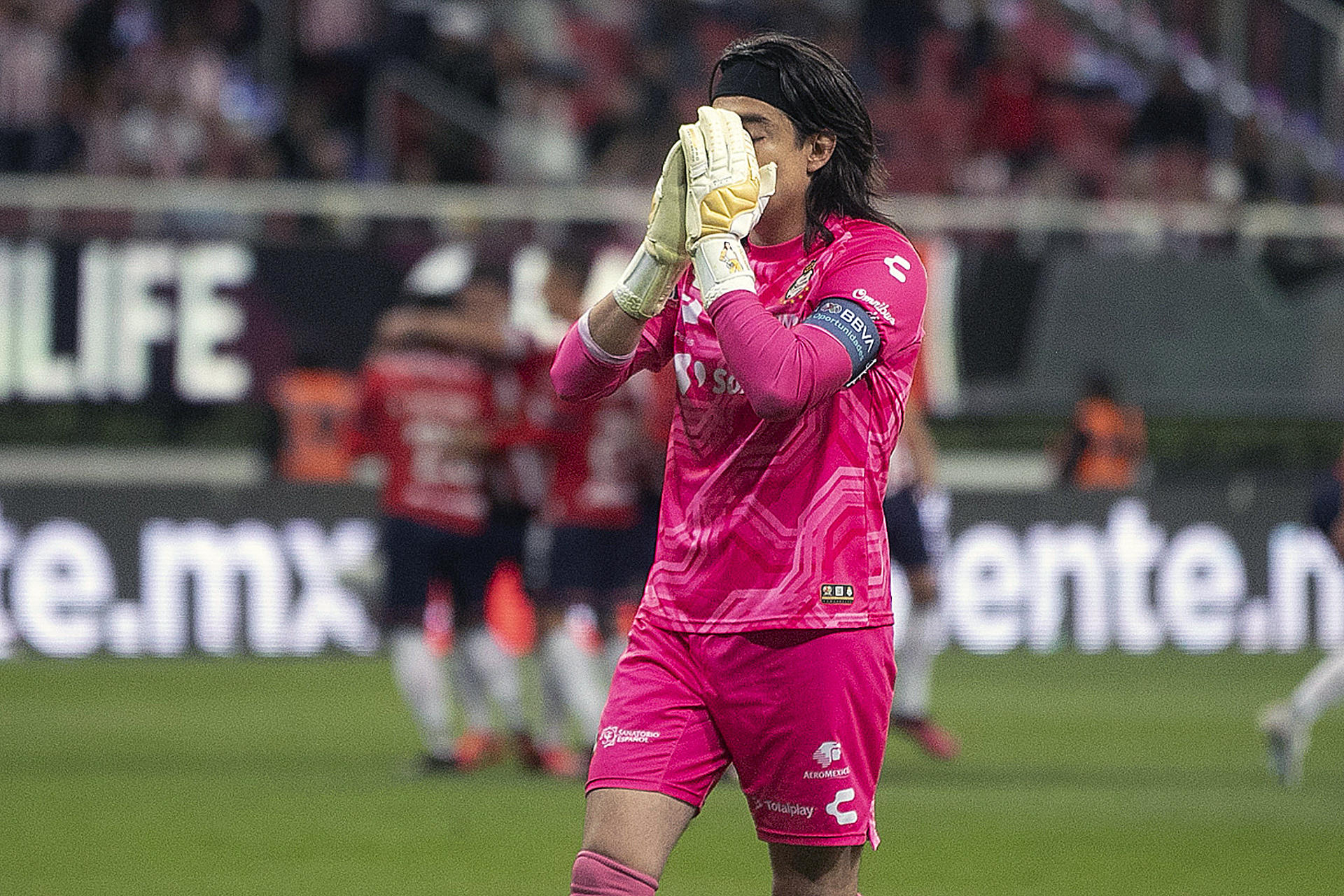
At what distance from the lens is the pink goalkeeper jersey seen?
4.16 m

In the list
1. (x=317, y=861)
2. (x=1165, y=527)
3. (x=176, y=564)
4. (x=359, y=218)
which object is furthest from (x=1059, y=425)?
(x=317, y=861)

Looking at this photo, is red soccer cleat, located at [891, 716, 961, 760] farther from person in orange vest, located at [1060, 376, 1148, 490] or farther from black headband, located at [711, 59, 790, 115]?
black headband, located at [711, 59, 790, 115]

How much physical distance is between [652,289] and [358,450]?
21.4 feet

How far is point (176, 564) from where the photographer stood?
574 inches

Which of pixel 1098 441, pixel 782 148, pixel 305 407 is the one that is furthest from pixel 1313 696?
pixel 305 407

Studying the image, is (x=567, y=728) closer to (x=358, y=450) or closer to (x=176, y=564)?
(x=358, y=450)

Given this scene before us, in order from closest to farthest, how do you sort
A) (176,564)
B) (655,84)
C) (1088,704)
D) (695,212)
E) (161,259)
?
(695,212) < (1088,704) < (176,564) < (161,259) < (655,84)

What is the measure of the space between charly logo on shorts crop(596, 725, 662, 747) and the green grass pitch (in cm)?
312

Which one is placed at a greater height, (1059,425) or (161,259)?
(161,259)

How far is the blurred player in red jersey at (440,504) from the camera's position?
10.1m

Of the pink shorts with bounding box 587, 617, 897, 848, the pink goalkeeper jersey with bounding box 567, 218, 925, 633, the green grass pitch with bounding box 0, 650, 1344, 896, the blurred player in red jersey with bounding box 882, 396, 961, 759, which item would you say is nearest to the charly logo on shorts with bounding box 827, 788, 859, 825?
the pink shorts with bounding box 587, 617, 897, 848

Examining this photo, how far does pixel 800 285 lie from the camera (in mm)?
4281

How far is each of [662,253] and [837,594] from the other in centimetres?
74

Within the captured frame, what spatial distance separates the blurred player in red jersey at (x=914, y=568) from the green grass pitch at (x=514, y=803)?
0.63 ft
